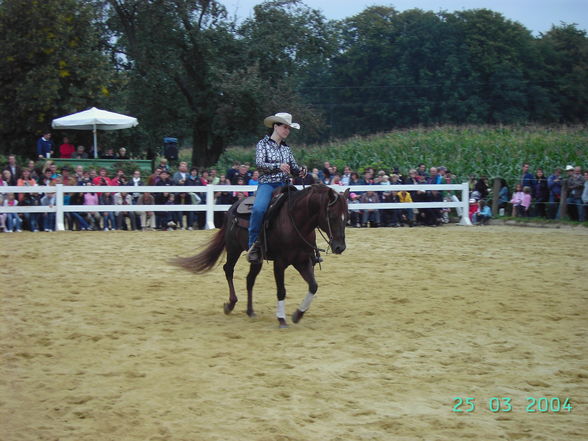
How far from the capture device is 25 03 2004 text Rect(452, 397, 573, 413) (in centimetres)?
576

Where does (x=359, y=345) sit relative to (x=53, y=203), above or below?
below

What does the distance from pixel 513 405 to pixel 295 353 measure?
2440 mm

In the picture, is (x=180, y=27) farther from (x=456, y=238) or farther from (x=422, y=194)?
(x=456, y=238)

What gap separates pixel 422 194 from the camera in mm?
22312

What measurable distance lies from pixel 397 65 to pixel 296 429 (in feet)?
208

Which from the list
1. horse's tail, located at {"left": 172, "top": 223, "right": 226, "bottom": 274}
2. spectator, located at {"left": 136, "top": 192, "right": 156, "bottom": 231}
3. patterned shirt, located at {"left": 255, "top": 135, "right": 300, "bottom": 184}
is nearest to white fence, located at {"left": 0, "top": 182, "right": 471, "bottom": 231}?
spectator, located at {"left": 136, "top": 192, "right": 156, "bottom": 231}

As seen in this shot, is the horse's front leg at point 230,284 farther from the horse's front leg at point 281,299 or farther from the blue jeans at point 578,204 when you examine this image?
the blue jeans at point 578,204

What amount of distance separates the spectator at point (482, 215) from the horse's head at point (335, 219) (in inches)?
586

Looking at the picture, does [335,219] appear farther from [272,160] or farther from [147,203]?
[147,203]

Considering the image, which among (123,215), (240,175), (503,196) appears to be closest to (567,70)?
(503,196)

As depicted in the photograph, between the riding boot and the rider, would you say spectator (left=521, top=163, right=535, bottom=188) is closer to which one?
the rider

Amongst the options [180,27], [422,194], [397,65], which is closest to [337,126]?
[397,65]

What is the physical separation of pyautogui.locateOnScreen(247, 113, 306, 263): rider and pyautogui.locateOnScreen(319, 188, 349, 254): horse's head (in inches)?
25.5

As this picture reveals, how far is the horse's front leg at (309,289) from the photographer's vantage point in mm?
8797
